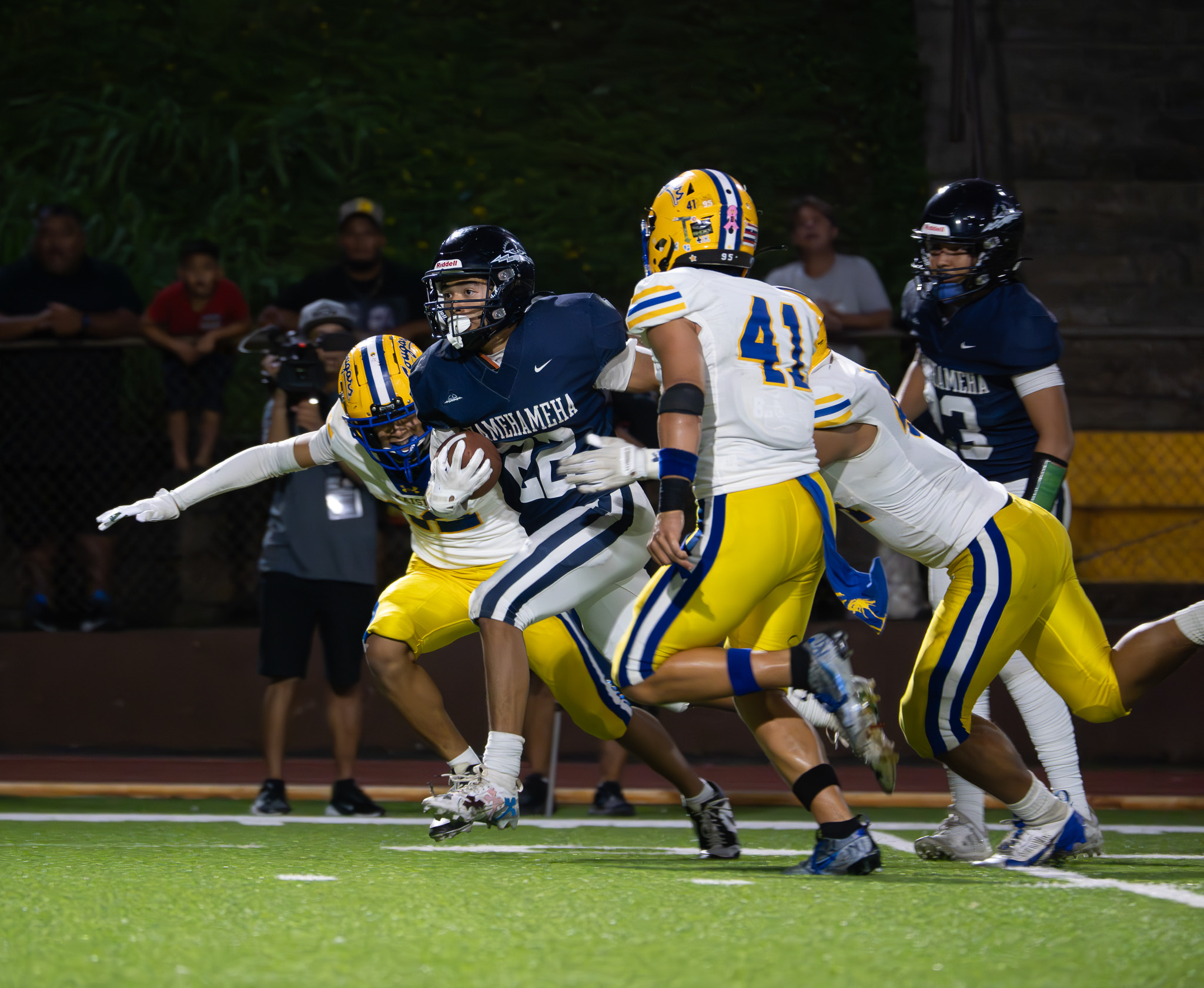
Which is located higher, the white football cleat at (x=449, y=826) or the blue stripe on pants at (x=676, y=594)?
the blue stripe on pants at (x=676, y=594)

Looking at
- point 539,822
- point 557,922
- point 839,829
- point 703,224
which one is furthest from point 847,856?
point 539,822

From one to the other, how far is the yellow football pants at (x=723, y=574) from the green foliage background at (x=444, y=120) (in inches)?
270

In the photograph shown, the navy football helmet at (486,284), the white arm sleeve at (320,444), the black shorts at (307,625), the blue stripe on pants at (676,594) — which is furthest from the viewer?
the black shorts at (307,625)

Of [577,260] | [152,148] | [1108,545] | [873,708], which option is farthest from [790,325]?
[152,148]

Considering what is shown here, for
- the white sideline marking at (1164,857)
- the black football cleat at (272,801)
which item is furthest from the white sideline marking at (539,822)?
the white sideline marking at (1164,857)

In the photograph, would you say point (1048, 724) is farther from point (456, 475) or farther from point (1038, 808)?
point (456, 475)

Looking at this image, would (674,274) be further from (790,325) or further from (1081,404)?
(1081,404)

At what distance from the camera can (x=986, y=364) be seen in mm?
5195

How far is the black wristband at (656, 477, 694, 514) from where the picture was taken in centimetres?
393

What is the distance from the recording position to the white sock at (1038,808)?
181 inches

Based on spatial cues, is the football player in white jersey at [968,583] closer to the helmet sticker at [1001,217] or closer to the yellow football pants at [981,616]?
the yellow football pants at [981,616]

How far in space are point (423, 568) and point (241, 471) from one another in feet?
2.41

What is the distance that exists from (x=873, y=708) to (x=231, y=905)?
1643 millimetres

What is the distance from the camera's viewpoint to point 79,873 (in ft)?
13.8
